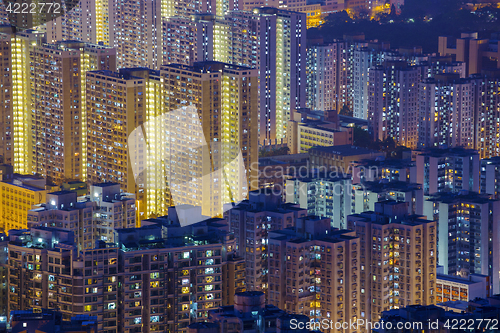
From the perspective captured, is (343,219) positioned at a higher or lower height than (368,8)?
lower

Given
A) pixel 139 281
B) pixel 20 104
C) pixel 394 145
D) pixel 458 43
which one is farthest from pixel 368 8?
pixel 139 281

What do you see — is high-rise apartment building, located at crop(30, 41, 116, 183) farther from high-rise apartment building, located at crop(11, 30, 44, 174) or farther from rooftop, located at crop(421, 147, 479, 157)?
rooftop, located at crop(421, 147, 479, 157)

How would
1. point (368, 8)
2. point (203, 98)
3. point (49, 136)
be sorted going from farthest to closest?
1. point (368, 8)
2. point (49, 136)
3. point (203, 98)

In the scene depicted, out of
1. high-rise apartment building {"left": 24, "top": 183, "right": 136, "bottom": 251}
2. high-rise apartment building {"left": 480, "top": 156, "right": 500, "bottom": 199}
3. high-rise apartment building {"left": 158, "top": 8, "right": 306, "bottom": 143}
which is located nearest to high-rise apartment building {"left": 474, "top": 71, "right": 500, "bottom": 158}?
high-rise apartment building {"left": 158, "top": 8, "right": 306, "bottom": 143}

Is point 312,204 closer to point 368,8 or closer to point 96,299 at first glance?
point 96,299

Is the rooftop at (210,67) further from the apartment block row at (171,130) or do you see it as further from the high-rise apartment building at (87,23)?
the high-rise apartment building at (87,23)
